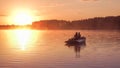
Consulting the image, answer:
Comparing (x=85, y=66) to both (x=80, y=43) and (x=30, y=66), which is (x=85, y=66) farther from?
(x=80, y=43)

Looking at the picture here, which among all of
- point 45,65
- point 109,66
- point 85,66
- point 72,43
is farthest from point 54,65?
point 72,43

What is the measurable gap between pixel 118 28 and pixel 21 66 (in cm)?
16107

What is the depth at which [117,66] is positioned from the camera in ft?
115

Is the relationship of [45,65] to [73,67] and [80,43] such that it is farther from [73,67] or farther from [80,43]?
[80,43]

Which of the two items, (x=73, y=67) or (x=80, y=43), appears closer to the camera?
(x=73, y=67)

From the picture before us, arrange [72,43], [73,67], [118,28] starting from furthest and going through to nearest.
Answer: [118,28]
[72,43]
[73,67]

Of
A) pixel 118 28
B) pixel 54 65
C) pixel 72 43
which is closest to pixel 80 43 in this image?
pixel 72 43

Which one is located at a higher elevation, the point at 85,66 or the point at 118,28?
the point at 118,28

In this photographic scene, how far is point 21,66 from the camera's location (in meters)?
34.7

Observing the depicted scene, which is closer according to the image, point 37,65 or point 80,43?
point 37,65

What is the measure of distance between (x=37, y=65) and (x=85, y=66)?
4998mm

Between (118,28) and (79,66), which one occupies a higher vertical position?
(118,28)

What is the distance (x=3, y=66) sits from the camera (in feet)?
117

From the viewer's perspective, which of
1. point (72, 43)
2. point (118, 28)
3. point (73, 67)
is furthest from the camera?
point (118, 28)
